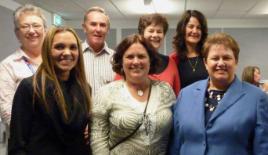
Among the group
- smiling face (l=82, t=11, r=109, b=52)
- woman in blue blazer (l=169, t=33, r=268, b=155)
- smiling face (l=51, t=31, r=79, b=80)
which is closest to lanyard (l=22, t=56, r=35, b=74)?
smiling face (l=51, t=31, r=79, b=80)

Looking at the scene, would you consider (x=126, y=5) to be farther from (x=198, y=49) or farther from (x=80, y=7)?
(x=198, y=49)

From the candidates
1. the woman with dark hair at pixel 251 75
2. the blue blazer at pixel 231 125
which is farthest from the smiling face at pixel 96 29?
the woman with dark hair at pixel 251 75

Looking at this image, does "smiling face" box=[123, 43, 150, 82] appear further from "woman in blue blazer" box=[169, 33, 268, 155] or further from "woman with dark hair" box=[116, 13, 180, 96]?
"woman with dark hair" box=[116, 13, 180, 96]

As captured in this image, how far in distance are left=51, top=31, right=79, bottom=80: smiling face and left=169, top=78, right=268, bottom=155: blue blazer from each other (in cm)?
72

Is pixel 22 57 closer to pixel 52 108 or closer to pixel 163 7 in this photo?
pixel 52 108

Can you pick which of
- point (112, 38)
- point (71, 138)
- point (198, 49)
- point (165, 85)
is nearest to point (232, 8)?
point (112, 38)

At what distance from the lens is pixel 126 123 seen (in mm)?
2006

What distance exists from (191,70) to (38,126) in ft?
4.26

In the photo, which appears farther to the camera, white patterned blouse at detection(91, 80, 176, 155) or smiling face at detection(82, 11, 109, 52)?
smiling face at detection(82, 11, 109, 52)

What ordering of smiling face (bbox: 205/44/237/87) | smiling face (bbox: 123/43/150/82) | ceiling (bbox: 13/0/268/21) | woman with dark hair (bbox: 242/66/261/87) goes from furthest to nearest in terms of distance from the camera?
ceiling (bbox: 13/0/268/21) < woman with dark hair (bbox: 242/66/261/87) < smiling face (bbox: 123/43/150/82) < smiling face (bbox: 205/44/237/87)

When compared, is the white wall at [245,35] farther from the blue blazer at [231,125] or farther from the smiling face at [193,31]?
the blue blazer at [231,125]

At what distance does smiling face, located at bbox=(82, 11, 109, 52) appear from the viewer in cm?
281

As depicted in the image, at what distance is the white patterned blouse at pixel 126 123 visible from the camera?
2.03 metres

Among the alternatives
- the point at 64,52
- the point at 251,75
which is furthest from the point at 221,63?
the point at 251,75
